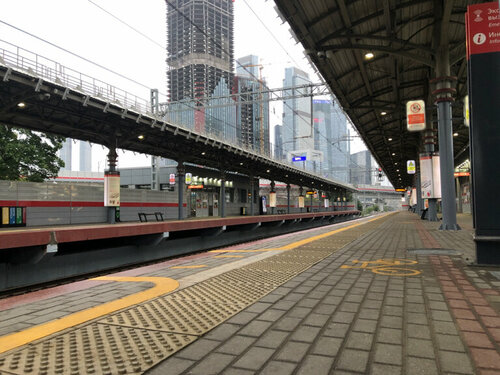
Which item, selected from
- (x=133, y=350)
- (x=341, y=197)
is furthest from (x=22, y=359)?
(x=341, y=197)

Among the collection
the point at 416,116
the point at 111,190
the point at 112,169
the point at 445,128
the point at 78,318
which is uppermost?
the point at 416,116

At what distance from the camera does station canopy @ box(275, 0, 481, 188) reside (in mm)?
12070

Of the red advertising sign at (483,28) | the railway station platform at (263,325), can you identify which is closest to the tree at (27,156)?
the railway station platform at (263,325)

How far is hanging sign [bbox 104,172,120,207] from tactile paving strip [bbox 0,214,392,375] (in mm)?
16454

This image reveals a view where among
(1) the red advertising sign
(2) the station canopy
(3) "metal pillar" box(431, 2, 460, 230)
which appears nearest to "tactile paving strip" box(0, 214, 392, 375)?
(1) the red advertising sign

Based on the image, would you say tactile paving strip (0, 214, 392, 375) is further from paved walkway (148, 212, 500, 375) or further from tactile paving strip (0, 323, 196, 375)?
paved walkway (148, 212, 500, 375)

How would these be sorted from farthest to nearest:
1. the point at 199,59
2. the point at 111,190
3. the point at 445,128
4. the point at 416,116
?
the point at 199,59 < the point at 111,190 < the point at 416,116 < the point at 445,128

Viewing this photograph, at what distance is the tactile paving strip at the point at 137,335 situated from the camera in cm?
246

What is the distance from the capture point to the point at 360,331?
3.07m

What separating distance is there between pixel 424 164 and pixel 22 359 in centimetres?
2041

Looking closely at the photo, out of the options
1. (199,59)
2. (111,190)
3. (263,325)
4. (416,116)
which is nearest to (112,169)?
(111,190)

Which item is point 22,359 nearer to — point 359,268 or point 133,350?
point 133,350

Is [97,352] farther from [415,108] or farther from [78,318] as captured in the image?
[415,108]

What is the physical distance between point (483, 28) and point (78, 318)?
7.38 m
